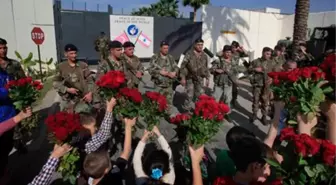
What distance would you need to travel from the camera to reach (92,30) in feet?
50.3

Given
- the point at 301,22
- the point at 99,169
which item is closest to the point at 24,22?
the point at 301,22

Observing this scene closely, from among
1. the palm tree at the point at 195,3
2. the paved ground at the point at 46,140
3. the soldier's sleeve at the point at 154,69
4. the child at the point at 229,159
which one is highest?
the palm tree at the point at 195,3

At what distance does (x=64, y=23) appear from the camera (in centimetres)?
1430

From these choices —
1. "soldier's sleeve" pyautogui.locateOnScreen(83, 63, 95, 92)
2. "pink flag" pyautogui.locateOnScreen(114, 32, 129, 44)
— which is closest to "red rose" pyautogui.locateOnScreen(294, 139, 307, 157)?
"soldier's sleeve" pyautogui.locateOnScreen(83, 63, 95, 92)

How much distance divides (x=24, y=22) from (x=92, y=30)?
4.04m

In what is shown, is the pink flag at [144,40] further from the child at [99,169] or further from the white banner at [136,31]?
the child at [99,169]

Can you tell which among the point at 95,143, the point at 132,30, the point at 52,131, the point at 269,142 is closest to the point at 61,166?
the point at 95,143

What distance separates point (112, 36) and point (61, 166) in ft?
43.1

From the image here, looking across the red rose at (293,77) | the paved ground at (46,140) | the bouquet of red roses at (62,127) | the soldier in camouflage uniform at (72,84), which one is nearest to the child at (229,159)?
→ the paved ground at (46,140)

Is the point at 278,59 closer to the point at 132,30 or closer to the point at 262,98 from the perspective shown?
the point at 262,98

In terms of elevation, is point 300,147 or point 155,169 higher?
point 300,147

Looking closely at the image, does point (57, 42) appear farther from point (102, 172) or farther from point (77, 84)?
point (102, 172)

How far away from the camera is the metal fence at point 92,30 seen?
46.5 feet

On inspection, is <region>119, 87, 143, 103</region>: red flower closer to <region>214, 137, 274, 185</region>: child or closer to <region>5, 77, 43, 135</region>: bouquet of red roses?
<region>5, 77, 43, 135</region>: bouquet of red roses
